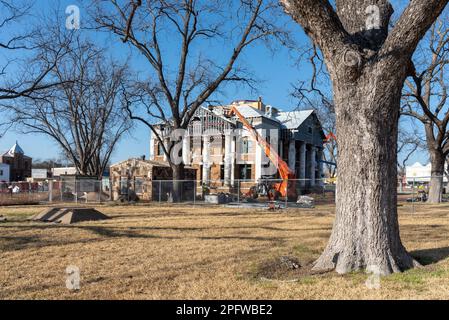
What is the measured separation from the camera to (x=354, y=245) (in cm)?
652

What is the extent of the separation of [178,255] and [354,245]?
3.48 m

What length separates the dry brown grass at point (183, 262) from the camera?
5391 mm

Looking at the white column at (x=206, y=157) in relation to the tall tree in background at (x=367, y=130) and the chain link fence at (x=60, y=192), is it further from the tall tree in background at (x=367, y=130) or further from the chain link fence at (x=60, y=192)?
the tall tree in background at (x=367, y=130)

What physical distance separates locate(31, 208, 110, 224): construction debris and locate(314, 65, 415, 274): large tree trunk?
33.9 feet

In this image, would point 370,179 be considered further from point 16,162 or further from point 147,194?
point 16,162

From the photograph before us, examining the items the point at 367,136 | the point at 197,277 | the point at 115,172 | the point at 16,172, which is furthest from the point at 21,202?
the point at 16,172

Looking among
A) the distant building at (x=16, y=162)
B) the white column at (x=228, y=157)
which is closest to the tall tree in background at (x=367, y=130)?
the white column at (x=228, y=157)

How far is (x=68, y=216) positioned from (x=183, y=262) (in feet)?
27.6

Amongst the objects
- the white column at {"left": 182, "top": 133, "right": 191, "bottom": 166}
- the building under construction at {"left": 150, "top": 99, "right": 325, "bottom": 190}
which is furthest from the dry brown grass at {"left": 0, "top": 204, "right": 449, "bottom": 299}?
the white column at {"left": 182, "top": 133, "right": 191, "bottom": 166}

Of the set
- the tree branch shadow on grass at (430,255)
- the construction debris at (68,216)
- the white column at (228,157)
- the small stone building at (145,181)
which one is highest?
the white column at (228,157)

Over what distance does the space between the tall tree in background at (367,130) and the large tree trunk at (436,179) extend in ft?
81.6

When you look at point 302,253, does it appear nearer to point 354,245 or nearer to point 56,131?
point 354,245

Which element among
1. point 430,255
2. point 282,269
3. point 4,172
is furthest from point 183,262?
point 4,172

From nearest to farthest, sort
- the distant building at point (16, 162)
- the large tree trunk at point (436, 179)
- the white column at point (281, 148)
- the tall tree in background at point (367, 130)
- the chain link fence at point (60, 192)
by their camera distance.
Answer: the tall tree in background at point (367, 130), the chain link fence at point (60, 192), the large tree trunk at point (436, 179), the white column at point (281, 148), the distant building at point (16, 162)
